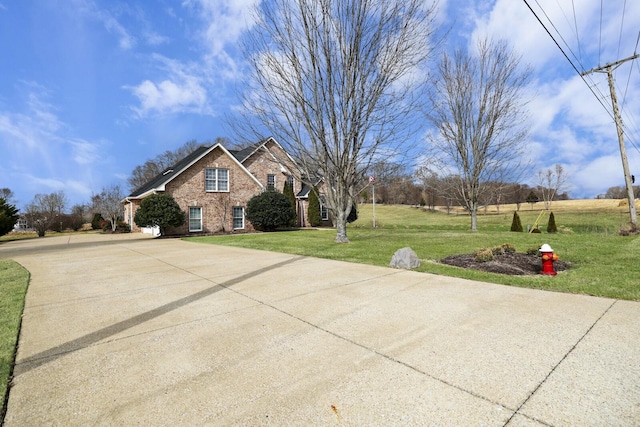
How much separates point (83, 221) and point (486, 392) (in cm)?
4434

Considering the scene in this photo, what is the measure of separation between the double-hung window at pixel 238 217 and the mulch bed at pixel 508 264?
1718 cm

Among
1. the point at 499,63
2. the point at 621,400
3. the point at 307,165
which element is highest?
the point at 499,63

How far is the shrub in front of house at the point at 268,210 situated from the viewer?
69.6 feet

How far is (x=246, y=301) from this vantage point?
4242 millimetres

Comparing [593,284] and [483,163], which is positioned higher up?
[483,163]

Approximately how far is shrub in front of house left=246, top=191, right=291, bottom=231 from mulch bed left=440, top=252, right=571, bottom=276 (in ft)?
49.6

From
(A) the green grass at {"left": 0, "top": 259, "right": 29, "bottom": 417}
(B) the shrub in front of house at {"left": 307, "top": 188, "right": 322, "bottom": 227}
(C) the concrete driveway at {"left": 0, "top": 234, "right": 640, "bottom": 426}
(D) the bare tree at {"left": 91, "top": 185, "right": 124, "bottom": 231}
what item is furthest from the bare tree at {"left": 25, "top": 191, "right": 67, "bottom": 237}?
(C) the concrete driveway at {"left": 0, "top": 234, "right": 640, "bottom": 426}

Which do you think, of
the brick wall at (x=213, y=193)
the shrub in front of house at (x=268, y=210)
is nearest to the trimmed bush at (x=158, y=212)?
the brick wall at (x=213, y=193)

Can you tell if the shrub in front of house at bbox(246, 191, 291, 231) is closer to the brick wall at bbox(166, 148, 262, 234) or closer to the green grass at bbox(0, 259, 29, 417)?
the brick wall at bbox(166, 148, 262, 234)

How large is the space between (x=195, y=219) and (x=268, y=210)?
491cm

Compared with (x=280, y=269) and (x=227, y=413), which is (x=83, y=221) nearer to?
(x=280, y=269)

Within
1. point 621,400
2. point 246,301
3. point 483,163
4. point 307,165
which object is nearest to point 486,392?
point 621,400

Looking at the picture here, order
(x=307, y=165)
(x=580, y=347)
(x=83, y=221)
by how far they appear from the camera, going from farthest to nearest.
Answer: (x=83, y=221) < (x=307, y=165) < (x=580, y=347)

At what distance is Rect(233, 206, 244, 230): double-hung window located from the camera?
22.0 metres
